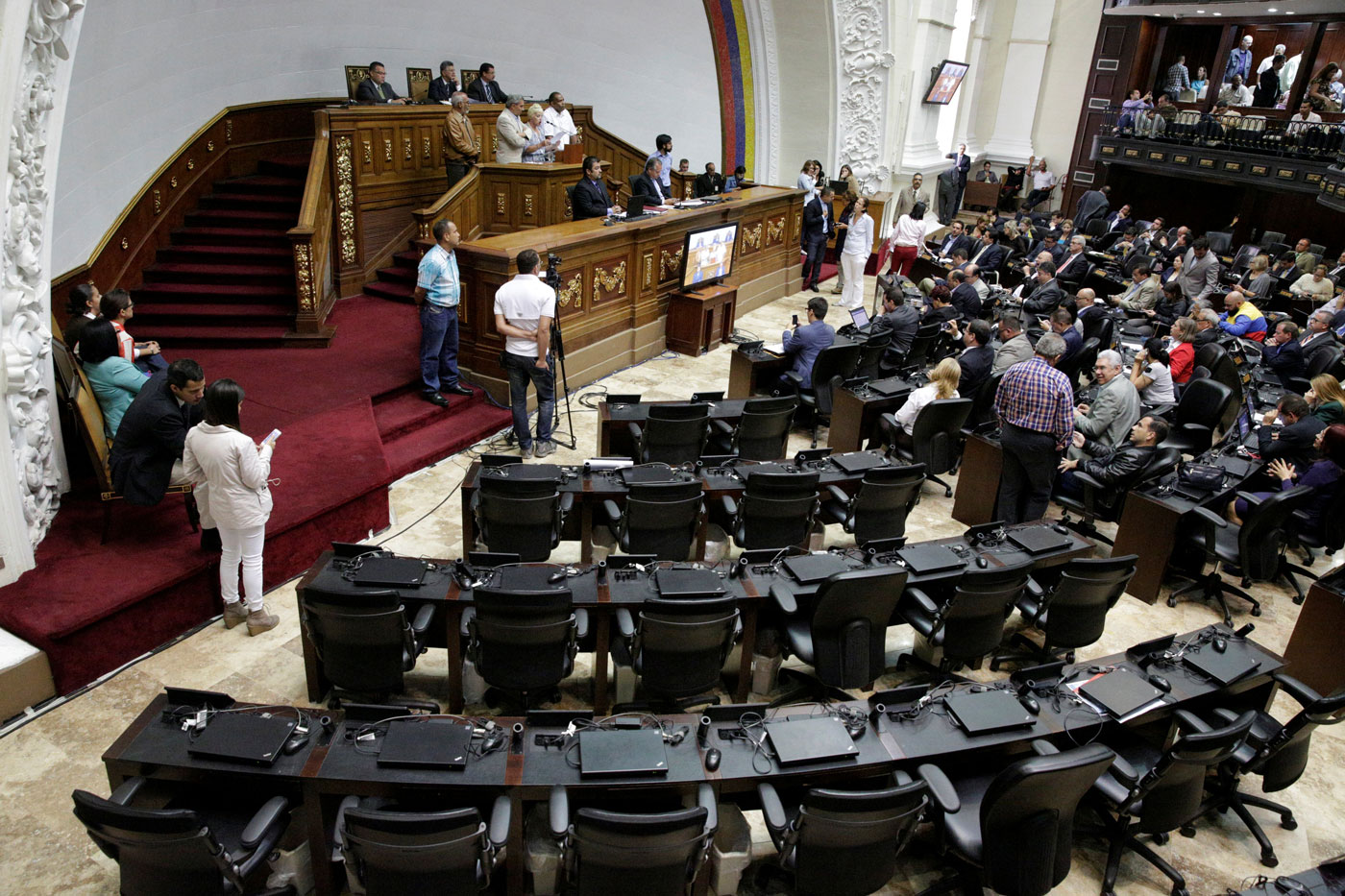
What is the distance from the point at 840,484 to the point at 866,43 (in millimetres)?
10964

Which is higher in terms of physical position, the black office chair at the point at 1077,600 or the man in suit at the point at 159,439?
the man in suit at the point at 159,439

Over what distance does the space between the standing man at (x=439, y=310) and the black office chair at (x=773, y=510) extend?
9.55 feet

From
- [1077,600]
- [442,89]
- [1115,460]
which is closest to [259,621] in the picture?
[1077,600]

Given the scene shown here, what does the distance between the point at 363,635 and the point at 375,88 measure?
7.59 meters

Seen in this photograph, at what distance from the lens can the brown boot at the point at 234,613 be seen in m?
4.71

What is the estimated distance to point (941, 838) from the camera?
335 centimetres

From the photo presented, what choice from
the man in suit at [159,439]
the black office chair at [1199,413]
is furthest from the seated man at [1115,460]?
the man in suit at [159,439]

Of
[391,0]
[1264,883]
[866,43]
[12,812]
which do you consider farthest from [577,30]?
[1264,883]

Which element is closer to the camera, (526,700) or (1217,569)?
(526,700)

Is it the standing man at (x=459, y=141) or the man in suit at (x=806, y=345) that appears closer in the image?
the man in suit at (x=806, y=345)

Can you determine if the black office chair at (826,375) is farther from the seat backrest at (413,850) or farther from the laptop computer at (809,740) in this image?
the seat backrest at (413,850)

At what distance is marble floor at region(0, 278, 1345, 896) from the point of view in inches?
136

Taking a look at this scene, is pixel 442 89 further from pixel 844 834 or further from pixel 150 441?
pixel 844 834

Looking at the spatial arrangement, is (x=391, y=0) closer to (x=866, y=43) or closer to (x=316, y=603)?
(x=866, y=43)
